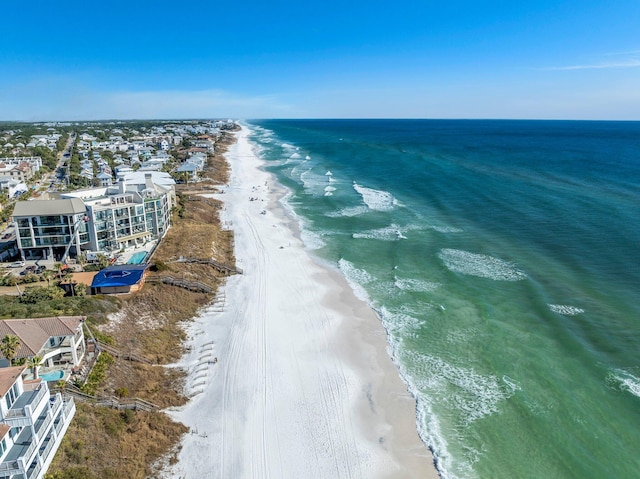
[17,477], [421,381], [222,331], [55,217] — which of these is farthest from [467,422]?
[55,217]

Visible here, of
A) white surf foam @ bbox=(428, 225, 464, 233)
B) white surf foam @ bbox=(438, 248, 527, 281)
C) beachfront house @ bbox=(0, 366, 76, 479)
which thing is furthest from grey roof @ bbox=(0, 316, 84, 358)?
white surf foam @ bbox=(428, 225, 464, 233)

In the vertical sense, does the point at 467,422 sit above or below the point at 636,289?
below

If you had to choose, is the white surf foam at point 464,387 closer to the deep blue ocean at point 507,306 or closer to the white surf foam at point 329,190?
the deep blue ocean at point 507,306

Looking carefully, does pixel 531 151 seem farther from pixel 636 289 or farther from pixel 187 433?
pixel 187 433

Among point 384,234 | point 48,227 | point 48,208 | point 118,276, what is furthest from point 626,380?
point 48,208

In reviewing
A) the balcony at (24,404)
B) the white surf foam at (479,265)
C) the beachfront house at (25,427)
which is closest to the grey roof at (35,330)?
the beachfront house at (25,427)

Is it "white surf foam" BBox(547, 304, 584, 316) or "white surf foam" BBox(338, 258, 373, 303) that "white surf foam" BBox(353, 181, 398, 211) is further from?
"white surf foam" BBox(547, 304, 584, 316)
